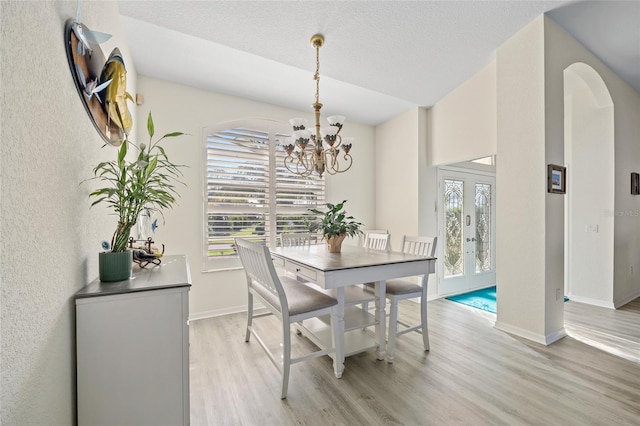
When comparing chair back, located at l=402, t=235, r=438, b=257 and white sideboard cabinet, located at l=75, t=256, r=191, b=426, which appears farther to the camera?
chair back, located at l=402, t=235, r=438, b=257

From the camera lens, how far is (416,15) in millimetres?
2590

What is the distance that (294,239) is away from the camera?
3596mm

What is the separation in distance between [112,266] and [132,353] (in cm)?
44

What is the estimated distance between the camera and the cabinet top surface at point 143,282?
1.30 metres

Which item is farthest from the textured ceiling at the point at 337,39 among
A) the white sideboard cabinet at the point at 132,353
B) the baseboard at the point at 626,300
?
the baseboard at the point at 626,300

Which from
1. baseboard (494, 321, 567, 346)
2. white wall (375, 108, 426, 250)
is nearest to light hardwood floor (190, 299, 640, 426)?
baseboard (494, 321, 567, 346)

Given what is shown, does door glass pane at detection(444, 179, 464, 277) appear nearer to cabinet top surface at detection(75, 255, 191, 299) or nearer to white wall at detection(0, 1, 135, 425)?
cabinet top surface at detection(75, 255, 191, 299)

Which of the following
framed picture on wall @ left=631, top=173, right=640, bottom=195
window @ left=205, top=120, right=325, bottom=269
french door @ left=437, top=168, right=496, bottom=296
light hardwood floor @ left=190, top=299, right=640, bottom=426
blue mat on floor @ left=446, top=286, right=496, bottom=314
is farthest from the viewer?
french door @ left=437, top=168, right=496, bottom=296

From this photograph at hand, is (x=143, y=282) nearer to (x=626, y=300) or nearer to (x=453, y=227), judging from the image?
(x=453, y=227)

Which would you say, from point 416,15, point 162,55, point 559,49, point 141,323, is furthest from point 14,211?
point 559,49

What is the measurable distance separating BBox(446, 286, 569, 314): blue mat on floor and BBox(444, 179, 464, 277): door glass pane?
34cm

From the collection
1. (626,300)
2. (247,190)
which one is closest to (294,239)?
(247,190)

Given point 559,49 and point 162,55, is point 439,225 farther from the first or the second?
point 162,55

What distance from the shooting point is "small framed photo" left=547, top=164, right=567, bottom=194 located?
275 cm
